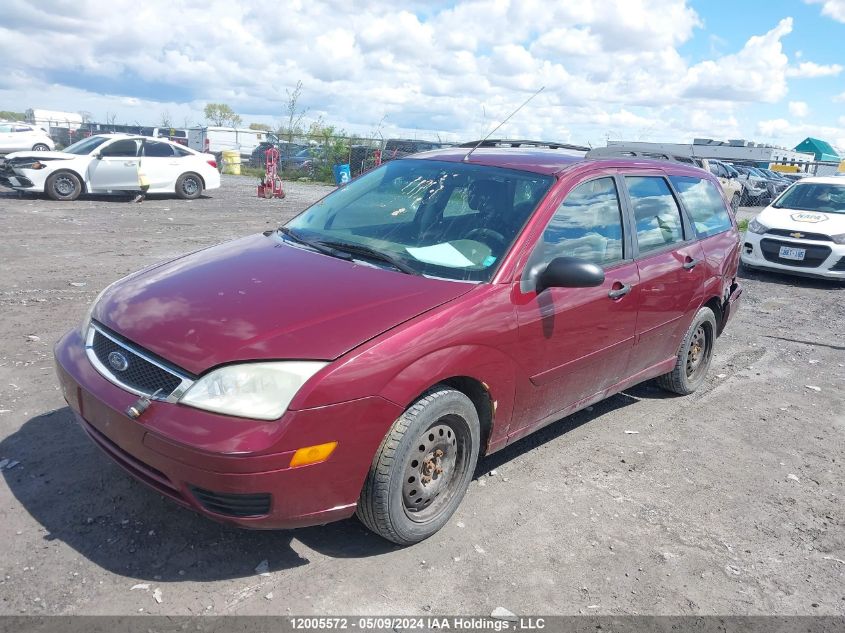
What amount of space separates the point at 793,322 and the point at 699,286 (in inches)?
166

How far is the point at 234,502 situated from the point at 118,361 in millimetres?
864

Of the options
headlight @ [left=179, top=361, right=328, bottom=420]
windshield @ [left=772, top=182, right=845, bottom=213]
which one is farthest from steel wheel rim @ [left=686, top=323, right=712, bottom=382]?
windshield @ [left=772, top=182, right=845, bottom=213]

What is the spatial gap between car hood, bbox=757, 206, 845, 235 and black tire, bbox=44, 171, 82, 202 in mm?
14145

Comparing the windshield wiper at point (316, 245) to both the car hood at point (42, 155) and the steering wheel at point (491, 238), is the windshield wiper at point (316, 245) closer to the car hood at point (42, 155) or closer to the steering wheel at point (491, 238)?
the steering wheel at point (491, 238)

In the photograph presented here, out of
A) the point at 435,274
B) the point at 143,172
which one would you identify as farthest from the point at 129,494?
the point at 143,172

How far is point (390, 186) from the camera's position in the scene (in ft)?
14.7

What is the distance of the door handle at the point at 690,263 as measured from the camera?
16.1 ft

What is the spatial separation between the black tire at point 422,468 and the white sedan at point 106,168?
49.2 ft

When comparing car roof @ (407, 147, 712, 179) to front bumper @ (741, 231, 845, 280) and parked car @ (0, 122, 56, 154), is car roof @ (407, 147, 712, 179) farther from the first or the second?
parked car @ (0, 122, 56, 154)

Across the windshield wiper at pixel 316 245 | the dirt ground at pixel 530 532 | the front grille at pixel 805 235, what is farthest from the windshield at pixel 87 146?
the front grille at pixel 805 235

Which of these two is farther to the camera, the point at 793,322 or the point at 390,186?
the point at 793,322

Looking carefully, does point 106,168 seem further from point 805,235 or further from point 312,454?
point 312,454

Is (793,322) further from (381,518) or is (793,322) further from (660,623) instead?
(381,518)

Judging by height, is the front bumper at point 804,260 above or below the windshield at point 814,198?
below
